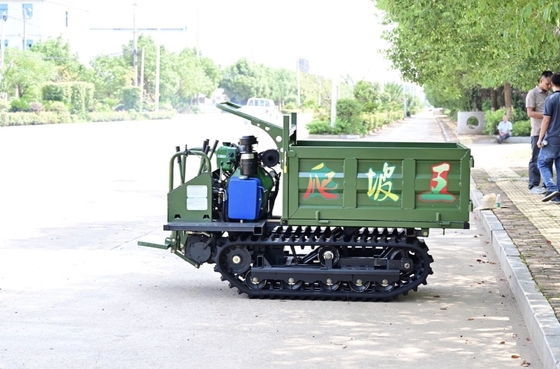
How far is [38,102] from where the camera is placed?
6662cm

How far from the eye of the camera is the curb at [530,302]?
6.41 m

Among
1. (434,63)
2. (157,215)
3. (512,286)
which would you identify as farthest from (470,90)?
(512,286)

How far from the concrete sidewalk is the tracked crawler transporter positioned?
0.93 metres

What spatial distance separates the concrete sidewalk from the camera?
274 inches

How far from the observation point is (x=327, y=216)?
8578mm

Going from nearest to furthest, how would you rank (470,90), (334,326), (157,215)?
(334,326) < (157,215) < (470,90)

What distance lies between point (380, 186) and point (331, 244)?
2.25 feet

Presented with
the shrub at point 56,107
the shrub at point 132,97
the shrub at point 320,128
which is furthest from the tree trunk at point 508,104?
the shrub at point 132,97

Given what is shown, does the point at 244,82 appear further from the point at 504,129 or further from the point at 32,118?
the point at 504,129

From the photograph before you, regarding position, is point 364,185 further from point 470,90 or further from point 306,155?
point 470,90

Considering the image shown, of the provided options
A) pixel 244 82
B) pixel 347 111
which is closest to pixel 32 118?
pixel 347 111

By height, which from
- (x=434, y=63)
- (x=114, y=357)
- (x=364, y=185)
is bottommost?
(x=114, y=357)

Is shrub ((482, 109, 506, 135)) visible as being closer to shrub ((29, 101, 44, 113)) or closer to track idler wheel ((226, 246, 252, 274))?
shrub ((29, 101, 44, 113))

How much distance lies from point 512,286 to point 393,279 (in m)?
1.26
